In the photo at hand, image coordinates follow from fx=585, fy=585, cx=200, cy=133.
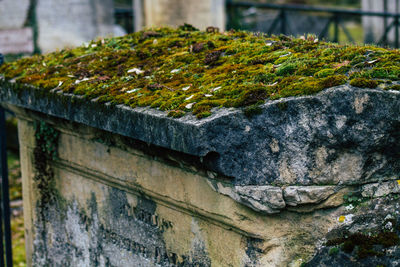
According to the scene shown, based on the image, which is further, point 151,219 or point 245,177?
point 151,219

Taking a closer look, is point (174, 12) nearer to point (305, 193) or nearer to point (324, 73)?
point (324, 73)

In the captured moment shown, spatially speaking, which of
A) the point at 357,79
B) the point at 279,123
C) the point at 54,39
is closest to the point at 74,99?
the point at 279,123

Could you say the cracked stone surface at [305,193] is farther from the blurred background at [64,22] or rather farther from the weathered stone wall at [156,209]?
the blurred background at [64,22]

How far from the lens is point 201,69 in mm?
2734

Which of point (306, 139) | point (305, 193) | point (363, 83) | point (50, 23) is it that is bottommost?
point (305, 193)

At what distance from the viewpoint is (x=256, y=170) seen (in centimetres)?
209

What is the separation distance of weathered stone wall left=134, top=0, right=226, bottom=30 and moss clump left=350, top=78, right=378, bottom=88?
8.64 metres

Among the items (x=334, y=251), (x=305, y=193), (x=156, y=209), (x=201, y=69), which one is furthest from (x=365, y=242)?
(x=201, y=69)

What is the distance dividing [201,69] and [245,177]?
79 cm

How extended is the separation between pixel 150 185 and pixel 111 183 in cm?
34

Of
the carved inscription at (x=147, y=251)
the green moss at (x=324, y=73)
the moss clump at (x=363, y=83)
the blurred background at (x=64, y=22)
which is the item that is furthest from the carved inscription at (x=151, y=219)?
the blurred background at (x=64, y=22)

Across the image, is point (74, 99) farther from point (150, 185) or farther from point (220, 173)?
point (220, 173)

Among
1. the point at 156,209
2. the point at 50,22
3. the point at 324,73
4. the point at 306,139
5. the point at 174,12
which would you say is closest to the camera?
the point at 306,139

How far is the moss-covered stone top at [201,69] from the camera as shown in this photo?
7.16 feet
